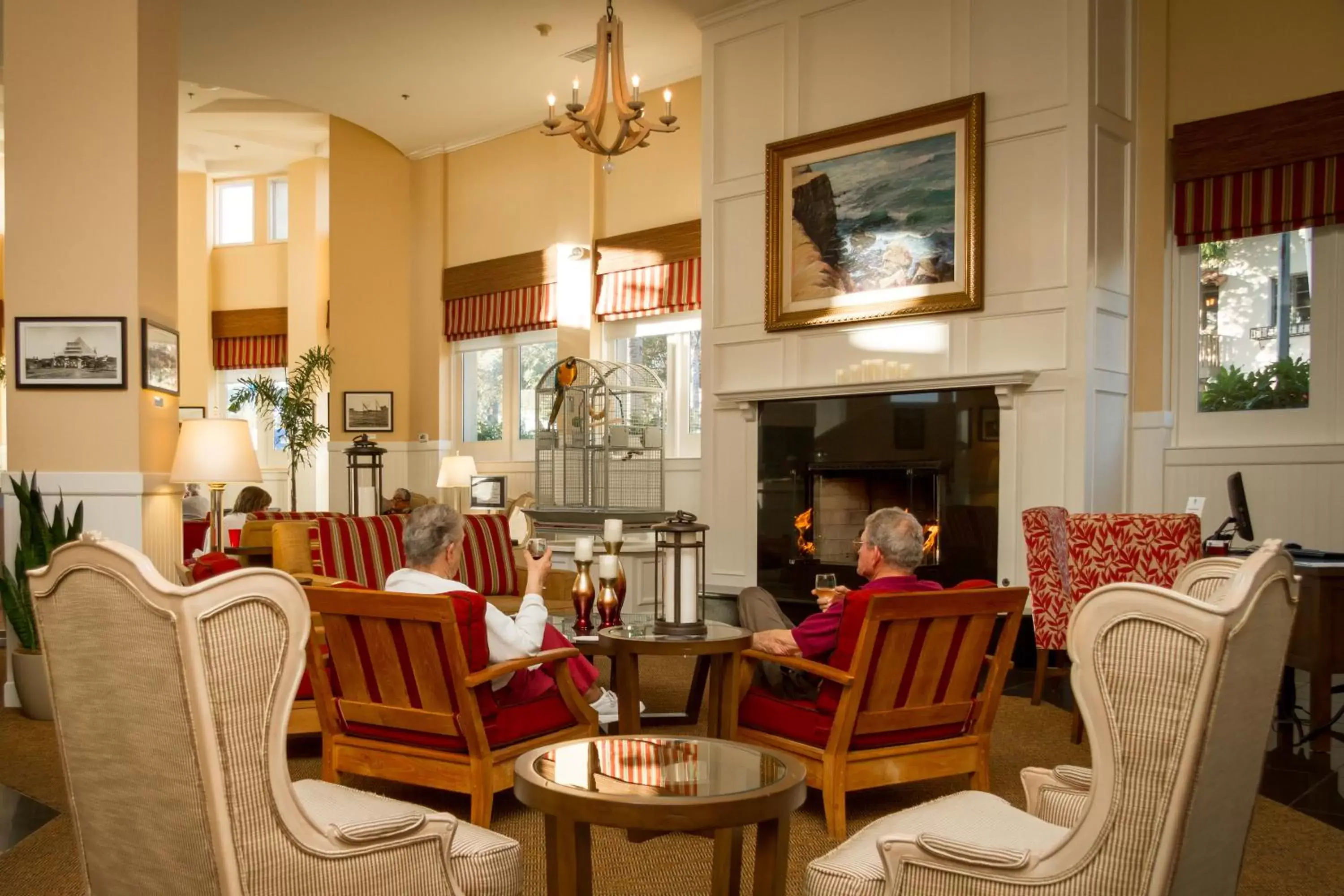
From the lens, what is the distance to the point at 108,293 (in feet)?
18.7

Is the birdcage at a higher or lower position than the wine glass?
higher

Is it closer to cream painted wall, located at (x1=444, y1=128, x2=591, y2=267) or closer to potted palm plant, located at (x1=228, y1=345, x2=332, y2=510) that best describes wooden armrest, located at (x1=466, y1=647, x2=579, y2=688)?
cream painted wall, located at (x1=444, y1=128, x2=591, y2=267)

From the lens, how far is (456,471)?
33.3 feet

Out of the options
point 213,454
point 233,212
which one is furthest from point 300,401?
point 213,454

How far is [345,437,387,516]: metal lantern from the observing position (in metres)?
10.6

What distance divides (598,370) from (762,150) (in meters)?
2.47

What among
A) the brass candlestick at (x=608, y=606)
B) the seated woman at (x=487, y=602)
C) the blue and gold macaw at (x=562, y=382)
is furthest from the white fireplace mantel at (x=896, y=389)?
the seated woman at (x=487, y=602)

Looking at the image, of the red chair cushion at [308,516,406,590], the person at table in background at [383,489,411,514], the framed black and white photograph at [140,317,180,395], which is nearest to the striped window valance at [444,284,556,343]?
the person at table in background at [383,489,411,514]

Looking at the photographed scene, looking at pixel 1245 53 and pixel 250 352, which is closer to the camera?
pixel 1245 53

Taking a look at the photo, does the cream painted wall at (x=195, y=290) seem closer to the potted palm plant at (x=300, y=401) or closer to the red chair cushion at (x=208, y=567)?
the potted palm plant at (x=300, y=401)

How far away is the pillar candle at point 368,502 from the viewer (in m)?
11.0

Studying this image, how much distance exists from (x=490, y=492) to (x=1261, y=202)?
23.7 feet

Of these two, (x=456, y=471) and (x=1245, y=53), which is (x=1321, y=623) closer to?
(x=1245, y=53)

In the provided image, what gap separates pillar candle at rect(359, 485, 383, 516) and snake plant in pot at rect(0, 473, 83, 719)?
18.2 ft
